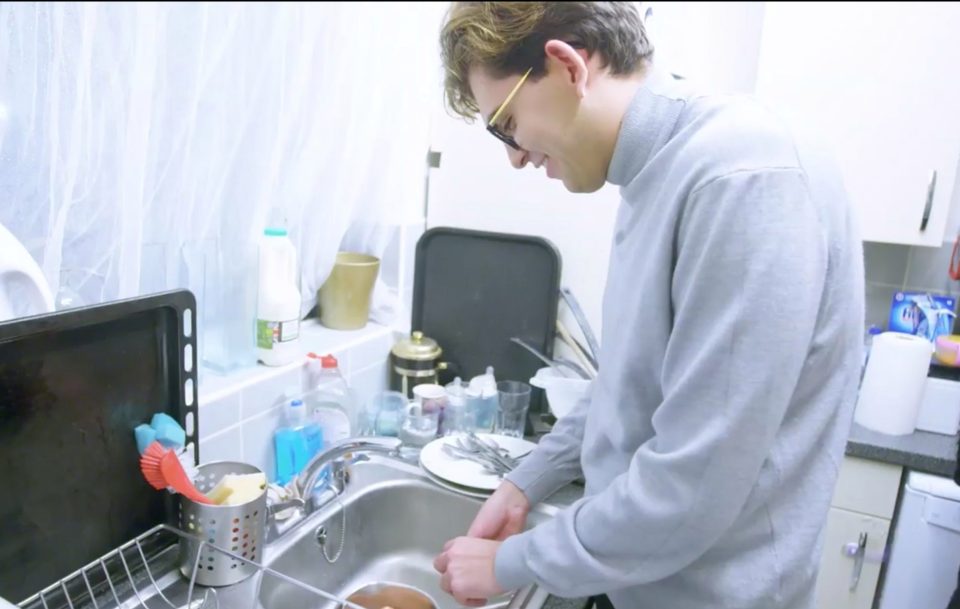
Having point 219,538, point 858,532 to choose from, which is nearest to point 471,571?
point 219,538

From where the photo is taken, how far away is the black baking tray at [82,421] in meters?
0.69

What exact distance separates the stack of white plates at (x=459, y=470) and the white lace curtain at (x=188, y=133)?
0.48m

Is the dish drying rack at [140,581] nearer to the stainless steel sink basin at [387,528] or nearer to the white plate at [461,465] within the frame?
the stainless steel sink basin at [387,528]

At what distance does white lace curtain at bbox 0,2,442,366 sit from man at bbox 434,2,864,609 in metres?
0.16

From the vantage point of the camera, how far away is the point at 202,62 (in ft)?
3.16

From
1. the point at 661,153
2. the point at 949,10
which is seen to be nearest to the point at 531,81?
the point at 661,153

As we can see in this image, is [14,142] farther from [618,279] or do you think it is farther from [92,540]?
[618,279]

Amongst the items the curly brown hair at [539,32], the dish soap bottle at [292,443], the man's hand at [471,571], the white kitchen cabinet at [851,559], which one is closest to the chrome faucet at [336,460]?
the dish soap bottle at [292,443]

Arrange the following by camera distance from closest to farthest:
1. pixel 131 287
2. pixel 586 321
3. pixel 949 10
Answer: pixel 131 287 < pixel 949 10 < pixel 586 321

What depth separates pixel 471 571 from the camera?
0.73 m

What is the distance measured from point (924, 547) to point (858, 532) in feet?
0.37

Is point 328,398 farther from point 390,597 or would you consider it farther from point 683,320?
point 683,320

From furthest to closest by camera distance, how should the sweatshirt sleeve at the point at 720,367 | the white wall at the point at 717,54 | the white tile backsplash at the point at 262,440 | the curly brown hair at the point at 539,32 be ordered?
1. the white wall at the point at 717,54
2. the white tile backsplash at the point at 262,440
3. the curly brown hair at the point at 539,32
4. the sweatshirt sleeve at the point at 720,367

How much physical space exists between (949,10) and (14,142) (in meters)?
1.55
